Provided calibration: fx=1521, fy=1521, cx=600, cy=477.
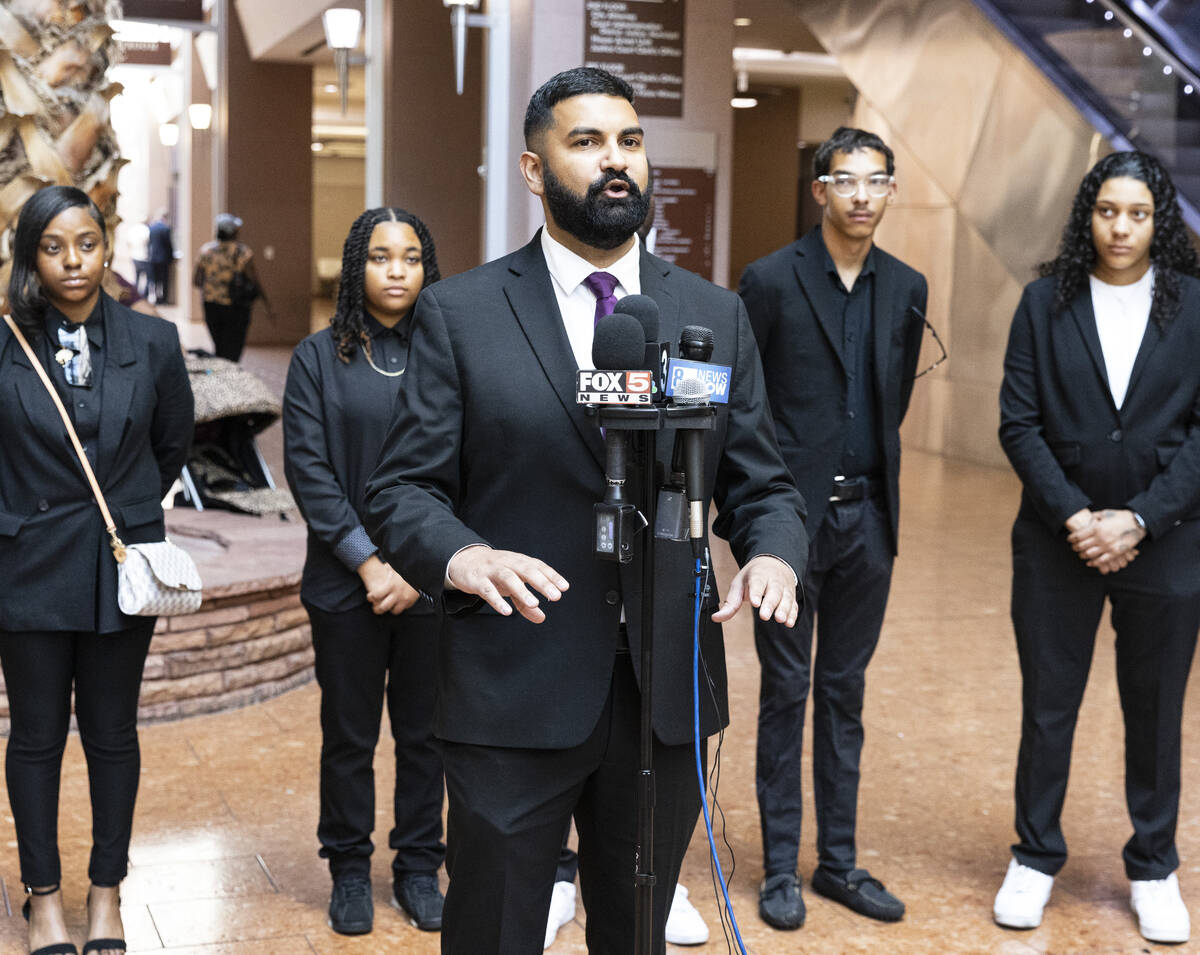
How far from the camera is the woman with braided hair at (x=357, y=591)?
372 cm

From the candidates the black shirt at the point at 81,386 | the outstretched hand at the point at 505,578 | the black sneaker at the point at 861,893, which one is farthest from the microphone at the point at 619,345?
Result: the black sneaker at the point at 861,893

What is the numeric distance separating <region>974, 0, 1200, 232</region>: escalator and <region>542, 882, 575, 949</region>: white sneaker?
510 centimetres

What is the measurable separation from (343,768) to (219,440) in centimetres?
437

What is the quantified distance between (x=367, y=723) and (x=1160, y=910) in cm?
202

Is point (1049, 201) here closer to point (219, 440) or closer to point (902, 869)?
point (219, 440)

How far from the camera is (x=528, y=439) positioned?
235 centimetres

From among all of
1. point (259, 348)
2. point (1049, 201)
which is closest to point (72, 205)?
point (1049, 201)

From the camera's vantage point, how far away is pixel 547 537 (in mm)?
2371

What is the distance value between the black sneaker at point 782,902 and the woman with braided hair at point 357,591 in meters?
0.83

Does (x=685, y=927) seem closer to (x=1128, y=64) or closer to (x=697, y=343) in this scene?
(x=697, y=343)

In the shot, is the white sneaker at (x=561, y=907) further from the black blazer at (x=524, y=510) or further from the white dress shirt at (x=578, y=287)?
the white dress shirt at (x=578, y=287)

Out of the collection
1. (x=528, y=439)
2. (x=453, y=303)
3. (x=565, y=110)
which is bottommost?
(x=528, y=439)


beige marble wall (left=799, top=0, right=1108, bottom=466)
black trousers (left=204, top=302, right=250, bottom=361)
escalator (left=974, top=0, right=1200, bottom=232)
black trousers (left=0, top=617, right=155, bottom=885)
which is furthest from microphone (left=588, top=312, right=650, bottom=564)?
black trousers (left=204, top=302, right=250, bottom=361)

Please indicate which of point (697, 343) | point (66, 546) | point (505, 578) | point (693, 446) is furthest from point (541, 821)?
point (66, 546)
